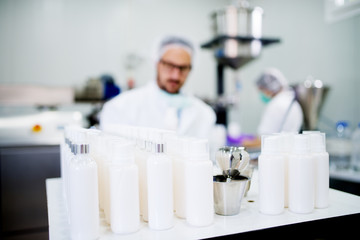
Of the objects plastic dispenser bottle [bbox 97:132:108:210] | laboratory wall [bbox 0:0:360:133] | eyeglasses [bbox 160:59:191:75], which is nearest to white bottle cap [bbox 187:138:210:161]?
plastic dispenser bottle [bbox 97:132:108:210]

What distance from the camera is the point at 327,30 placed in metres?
3.39

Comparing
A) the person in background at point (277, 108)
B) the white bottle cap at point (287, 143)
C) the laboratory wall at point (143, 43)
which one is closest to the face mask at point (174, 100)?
the person in background at point (277, 108)

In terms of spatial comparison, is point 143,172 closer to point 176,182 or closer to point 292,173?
point 176,182

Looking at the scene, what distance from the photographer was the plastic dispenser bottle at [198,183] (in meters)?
0.76

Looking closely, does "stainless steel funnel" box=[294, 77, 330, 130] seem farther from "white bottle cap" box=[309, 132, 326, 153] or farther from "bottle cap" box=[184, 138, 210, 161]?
"bottle cap" box=[184, 138, 210, 161]

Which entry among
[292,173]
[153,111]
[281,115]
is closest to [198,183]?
[292,173]

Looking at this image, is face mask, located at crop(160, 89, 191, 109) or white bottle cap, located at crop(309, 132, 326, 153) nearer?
white bottle cap, located at crop(309, 132, 326, 153)

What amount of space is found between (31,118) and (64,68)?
1.50 metres

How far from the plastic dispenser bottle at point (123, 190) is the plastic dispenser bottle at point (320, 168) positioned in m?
0.53

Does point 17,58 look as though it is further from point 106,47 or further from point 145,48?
point 145,48

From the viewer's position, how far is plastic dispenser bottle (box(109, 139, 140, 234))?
718 mm

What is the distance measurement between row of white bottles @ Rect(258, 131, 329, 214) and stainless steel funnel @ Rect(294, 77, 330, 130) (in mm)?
1880

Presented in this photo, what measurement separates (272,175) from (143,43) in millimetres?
3565

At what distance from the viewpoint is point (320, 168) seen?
0.90 metres
